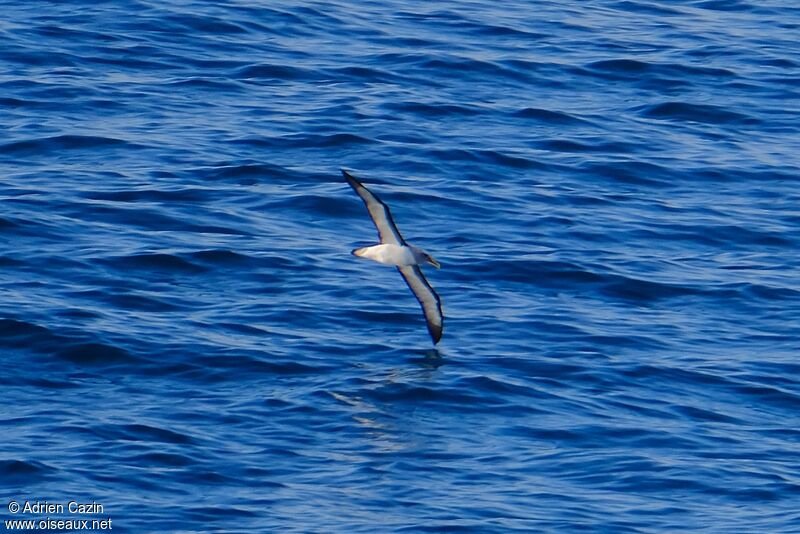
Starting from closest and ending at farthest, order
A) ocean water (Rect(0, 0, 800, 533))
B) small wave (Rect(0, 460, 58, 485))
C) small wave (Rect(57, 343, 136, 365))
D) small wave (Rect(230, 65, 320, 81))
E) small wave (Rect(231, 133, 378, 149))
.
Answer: small wave (Rect(0, 460, 58, 485)), ocean water (Rect(0, 0, 800, 533)), small wave (Rect(57, 343, 136, 365)), small wave (Rect(231, 133, 378, 149)), small wave (Rect(230, 65, 320, 81))

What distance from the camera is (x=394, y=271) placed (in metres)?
22.5

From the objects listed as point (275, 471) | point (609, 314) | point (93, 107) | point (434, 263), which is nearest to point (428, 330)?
point (434, 263)

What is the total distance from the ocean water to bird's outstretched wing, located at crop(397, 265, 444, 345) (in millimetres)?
338

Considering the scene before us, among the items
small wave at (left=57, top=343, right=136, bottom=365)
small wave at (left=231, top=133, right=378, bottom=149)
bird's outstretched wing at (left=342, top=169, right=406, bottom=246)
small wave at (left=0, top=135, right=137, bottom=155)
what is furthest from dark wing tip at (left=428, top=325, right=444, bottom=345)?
small wave at (left=0, top=135, right=137, bottom=155)

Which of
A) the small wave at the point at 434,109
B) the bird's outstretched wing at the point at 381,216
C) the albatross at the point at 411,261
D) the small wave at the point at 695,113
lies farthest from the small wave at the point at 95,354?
the small wave at the point at 695,113

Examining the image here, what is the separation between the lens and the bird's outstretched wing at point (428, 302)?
760 inches

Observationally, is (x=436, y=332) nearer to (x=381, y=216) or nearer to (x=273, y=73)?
(x=381, y=216)

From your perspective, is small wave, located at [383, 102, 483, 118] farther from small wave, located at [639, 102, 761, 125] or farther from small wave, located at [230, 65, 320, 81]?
small wave, located at [639, 102, 761, 125]

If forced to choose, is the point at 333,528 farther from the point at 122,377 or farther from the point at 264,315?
the point at 264,315

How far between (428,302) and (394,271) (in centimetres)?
325

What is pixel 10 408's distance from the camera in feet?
56.7

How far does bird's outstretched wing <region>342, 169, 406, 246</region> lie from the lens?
17953mm

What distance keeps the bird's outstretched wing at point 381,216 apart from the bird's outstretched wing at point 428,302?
1.78 feet

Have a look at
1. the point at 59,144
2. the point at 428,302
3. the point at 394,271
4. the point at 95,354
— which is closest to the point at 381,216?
the point at 428,302
